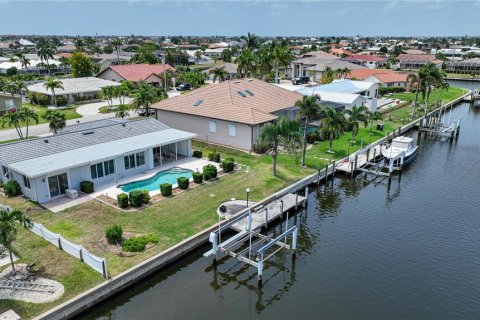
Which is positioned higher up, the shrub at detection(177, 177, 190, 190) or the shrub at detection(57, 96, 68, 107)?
the shrub at detection(57, 96, 68, 107)

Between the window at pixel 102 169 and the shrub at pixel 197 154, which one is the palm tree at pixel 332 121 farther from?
the window at pixel 102 169

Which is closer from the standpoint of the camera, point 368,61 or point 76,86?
point 76,86

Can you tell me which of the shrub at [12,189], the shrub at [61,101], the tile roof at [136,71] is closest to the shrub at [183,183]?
the shrub at [12,189]

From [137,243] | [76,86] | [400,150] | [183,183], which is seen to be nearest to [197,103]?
[183,183]

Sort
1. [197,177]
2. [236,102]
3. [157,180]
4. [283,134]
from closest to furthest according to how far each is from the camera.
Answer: [197,177], [283,134], [157,180], [236,102]

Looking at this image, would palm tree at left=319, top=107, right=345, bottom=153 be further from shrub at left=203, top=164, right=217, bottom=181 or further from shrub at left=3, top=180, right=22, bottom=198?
shrub at left=3, top=180, right=22, bottom=198

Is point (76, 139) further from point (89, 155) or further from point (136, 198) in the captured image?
point (136, 198)

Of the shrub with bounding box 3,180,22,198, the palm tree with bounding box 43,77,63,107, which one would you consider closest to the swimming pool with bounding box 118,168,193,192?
the shrub with bounding box 3,180,22,198
